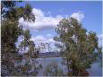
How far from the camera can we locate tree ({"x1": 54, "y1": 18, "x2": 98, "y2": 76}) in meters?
5.79

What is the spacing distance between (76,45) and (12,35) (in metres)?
1.46

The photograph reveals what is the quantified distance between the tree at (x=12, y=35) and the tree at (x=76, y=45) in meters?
0.69

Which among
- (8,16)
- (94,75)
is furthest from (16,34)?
(94,75)

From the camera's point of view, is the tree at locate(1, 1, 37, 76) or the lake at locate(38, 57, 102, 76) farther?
the tree at locate(1, 1, 37, 76)

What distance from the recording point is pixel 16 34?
6.08 meters

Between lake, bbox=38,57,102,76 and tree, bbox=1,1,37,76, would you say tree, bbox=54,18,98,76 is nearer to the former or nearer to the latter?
lake, bbox=38,57,102,76

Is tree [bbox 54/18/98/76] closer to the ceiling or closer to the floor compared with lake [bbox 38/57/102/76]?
closer to the ceiling

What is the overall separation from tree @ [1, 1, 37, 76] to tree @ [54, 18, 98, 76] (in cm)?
69

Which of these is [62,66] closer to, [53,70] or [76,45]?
[53,70]

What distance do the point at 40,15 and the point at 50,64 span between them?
1.15 metres

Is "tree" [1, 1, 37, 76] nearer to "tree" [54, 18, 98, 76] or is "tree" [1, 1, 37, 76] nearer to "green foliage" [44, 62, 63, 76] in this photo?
"green foliage" [44, 62, 63, 76]

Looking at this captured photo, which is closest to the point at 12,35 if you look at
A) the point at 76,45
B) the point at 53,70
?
the point at 53,70

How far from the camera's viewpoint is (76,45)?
5.88m

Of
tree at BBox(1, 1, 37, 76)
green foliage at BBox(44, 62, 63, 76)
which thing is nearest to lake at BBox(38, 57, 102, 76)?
green foliage at BBox(44, 62, 63, 76)
